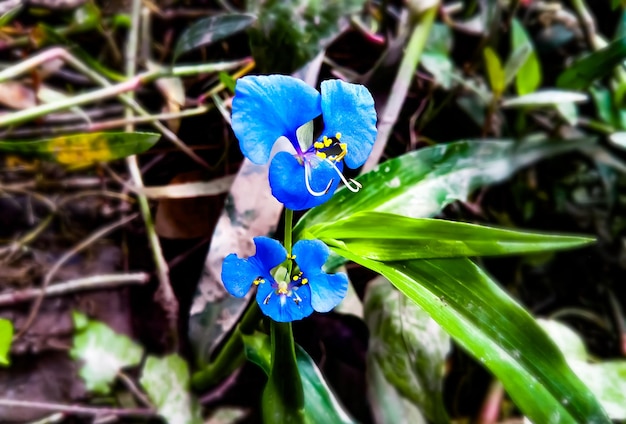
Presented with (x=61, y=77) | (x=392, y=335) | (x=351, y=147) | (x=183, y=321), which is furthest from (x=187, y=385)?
(x=61, y=77)

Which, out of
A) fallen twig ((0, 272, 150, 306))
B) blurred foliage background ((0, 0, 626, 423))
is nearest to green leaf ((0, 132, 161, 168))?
blurred foliage background ((0, 0, 626, 423))

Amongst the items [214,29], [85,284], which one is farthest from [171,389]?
[214,29]

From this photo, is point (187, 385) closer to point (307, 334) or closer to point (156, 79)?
point (307, 334)

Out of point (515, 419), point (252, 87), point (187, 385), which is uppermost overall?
point (252, 87)

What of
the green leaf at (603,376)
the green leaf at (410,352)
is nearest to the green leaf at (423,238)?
the green leaf at (410,352)

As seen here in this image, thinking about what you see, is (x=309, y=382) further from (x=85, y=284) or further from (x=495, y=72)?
(x=495, y=72)

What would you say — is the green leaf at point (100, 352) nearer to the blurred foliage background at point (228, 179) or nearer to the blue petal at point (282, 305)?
the blurred foliage background at point (228, 179)
